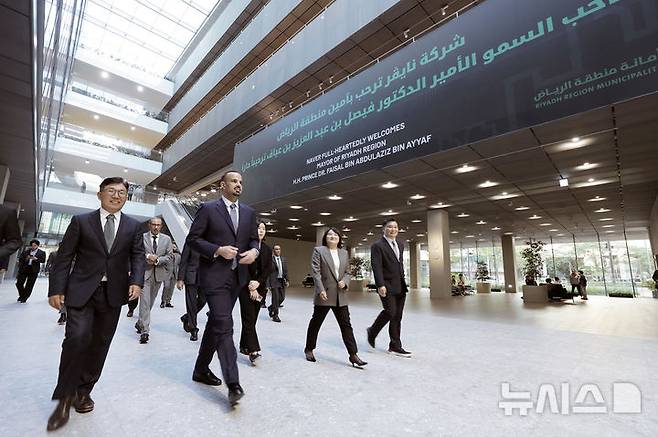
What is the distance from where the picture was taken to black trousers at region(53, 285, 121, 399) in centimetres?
206

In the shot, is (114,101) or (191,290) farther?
(114,101)

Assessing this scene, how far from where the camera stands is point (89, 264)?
2.23 meters

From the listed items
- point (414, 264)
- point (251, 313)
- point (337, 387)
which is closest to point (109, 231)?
point (251, 313)

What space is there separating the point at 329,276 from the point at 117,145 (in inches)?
1015

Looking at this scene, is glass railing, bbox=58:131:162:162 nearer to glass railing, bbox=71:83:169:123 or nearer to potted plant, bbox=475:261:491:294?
glass railing, bbox=71:83:169:123

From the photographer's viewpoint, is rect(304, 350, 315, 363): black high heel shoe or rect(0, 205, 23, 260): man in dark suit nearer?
rect(0, 205, 23, 260): man in dark suit

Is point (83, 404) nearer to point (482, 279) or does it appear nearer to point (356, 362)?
point (356, 362)

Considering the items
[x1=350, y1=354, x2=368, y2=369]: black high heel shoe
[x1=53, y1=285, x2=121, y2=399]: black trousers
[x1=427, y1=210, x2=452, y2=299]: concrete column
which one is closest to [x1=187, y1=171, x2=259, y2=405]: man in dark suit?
[x1=53, y1=285, x2=121, y2=399]: black trousers

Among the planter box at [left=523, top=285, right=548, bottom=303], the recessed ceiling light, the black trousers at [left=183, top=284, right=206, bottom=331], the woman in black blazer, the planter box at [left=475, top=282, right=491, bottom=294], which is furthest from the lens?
the planter box at [left=475, top=282, right=491, bottom=294]

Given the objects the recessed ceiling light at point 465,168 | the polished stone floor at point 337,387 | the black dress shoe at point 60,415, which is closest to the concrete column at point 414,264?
the recessed ceiling light at point 465,168

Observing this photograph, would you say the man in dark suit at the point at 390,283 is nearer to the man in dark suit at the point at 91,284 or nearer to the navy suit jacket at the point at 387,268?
the navy suit jacket at the point at 387,268

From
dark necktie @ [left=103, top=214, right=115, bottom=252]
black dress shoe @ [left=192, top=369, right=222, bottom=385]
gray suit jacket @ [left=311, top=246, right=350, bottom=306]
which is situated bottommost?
black dress shoe @ [left=192, top=369, right=222, bottom=385]

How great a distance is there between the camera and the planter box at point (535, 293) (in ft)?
42.4

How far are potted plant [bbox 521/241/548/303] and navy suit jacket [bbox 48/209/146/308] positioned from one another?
1433 cm
